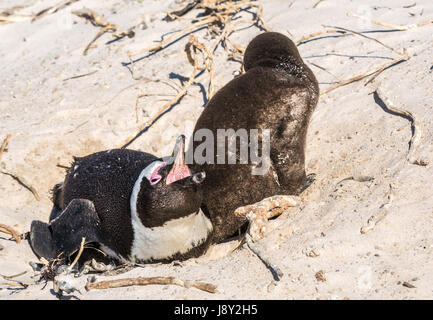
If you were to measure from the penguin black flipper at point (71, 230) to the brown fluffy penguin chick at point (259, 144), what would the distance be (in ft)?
2.92

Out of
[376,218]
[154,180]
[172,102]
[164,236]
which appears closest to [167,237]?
[164,236]

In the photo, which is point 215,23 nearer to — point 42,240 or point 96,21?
point 96,21

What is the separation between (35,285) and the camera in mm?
3482

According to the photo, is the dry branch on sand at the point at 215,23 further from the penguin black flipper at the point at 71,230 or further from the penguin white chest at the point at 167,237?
the penguin white chest at the point at 167,237

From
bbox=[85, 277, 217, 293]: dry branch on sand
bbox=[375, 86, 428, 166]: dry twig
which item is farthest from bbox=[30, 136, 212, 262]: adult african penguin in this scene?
bbox=[375, 86, 428, 166]: dry twig

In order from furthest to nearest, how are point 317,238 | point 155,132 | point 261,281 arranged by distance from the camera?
point 155,132
point 317,238
point 261,281

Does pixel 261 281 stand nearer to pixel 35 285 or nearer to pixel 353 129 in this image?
pixel 35 285

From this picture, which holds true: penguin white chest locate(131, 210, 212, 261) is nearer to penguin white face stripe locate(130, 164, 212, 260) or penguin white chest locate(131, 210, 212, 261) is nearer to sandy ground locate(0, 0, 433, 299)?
penguin white face stripe locate(130, 164, 212, 260)

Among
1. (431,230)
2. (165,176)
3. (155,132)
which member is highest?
(165,176)

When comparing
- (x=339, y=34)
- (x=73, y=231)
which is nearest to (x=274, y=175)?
(x=73, y=231)

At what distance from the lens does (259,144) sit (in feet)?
13.7

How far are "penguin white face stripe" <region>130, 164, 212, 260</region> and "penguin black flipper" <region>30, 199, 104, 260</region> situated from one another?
40 cm

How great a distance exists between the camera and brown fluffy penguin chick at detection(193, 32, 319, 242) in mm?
4195

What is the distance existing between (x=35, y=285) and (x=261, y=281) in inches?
60.5
